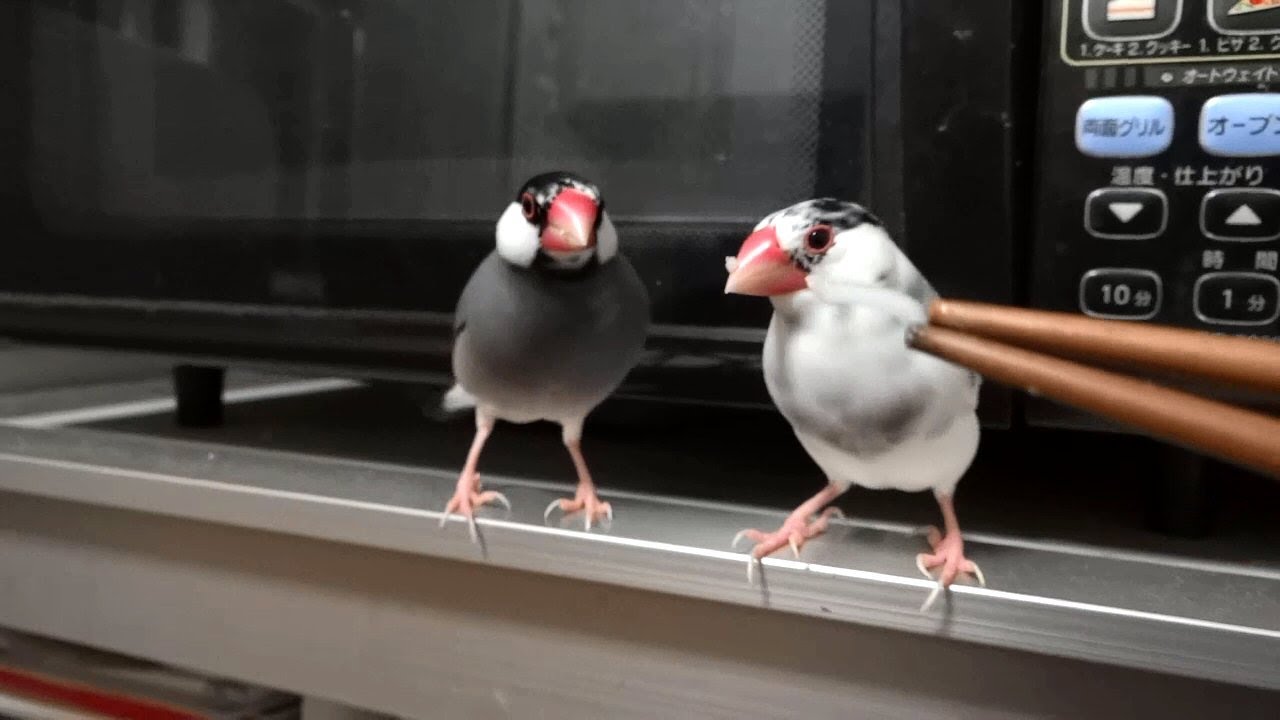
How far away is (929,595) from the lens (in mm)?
319

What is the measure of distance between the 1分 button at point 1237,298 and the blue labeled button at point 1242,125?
4cm

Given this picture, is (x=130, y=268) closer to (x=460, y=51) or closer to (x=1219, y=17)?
(x=460, y=51)

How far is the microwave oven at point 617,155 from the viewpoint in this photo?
0.34 m

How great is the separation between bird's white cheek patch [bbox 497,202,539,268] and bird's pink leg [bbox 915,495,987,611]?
16cm

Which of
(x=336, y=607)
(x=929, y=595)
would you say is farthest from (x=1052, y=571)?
(x=336, y=607)

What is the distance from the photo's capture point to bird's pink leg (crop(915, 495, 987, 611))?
1.05 feet

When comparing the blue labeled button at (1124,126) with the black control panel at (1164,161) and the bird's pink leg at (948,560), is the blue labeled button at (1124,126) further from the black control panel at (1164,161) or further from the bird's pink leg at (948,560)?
the bird's pink leg at (948,560)

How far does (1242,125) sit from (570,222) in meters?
0.21

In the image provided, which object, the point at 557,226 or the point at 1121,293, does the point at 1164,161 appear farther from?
the point at 557,226

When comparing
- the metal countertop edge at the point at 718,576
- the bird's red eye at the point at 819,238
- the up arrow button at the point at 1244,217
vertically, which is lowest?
the metal countertop edge at the point at 718,576

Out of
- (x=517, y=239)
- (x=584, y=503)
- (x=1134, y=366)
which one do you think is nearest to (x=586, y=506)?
(x=584, y=503)

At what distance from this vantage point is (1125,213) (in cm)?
35

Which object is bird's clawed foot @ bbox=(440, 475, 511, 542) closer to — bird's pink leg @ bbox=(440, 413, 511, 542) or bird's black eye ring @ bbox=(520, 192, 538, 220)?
bird's pink leg @ bbox=(440, 413, 511, 542)

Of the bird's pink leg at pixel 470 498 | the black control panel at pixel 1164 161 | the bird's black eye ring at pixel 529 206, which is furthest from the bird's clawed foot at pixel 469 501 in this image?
the black control panel at pixel 1164 161
